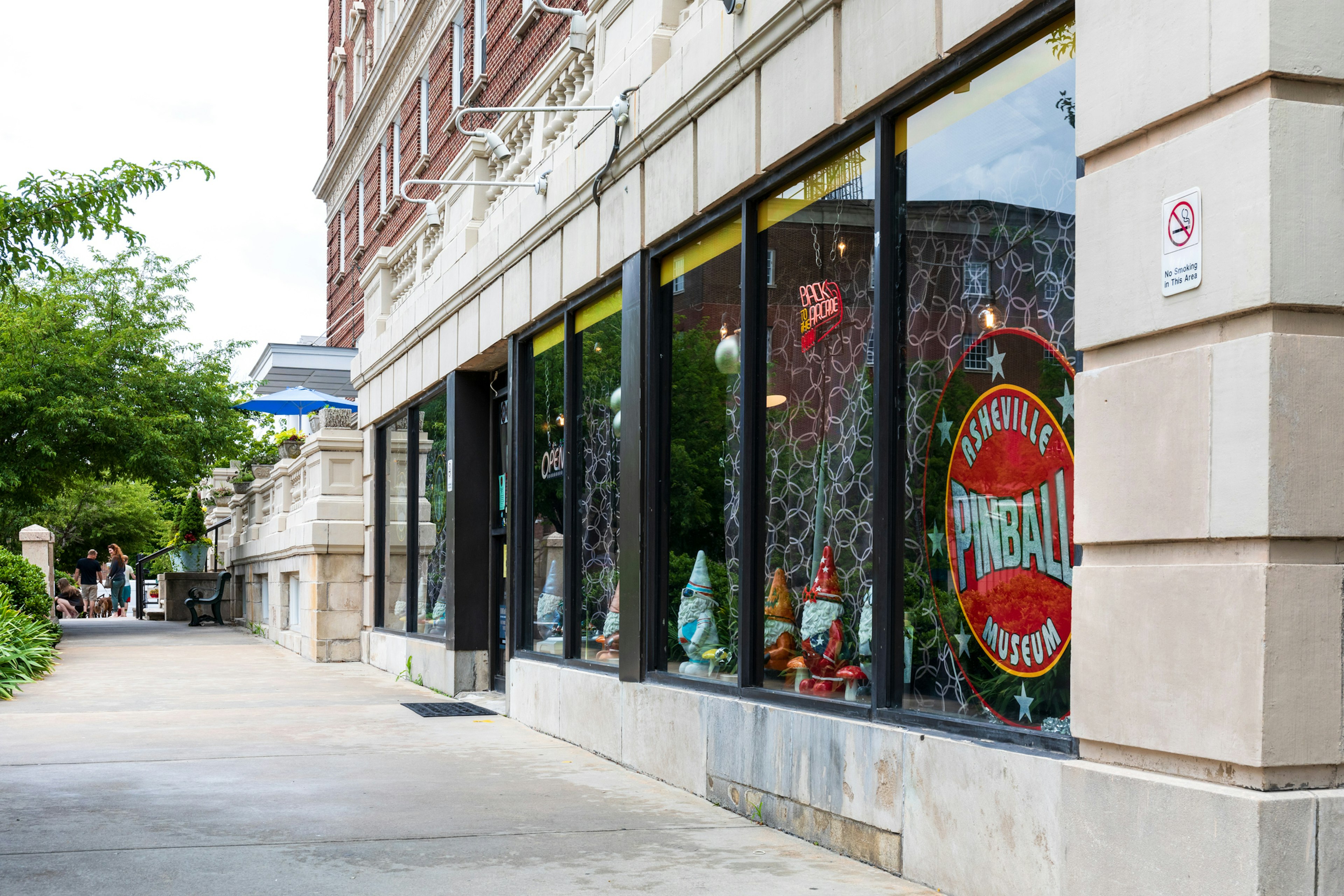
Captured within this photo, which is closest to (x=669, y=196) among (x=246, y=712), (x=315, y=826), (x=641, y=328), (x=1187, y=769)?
(x=641, y=328)

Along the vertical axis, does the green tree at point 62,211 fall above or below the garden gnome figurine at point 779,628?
above

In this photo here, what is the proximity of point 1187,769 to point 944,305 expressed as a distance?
89.7 inches

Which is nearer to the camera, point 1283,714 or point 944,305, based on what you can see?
point 1283,714

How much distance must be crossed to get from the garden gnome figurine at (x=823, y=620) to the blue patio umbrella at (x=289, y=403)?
21405mm

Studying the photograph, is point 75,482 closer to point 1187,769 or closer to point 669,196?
point 669,196

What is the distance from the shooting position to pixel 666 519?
8156mm

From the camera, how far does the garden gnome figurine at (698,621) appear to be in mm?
7617

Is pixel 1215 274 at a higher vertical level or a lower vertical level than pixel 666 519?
higher

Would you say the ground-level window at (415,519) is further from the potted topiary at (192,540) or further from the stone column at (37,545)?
the potted topiary at (192,540)

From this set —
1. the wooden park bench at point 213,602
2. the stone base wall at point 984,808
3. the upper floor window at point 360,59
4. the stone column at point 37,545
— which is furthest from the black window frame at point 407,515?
the upper floor window at point 360,59

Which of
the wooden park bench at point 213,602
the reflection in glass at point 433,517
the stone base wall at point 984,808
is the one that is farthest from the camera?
the wooden park bench at point 213,602

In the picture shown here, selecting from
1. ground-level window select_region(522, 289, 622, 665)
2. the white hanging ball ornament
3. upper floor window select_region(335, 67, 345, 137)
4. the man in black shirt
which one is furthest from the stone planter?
the white hanging ball ornament

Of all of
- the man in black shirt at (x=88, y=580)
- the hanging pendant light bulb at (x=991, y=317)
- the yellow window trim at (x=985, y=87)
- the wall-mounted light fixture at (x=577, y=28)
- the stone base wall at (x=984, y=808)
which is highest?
the wall-mounted light fixture at (x=577, y=28)

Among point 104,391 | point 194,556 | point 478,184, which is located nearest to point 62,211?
point 478,184
